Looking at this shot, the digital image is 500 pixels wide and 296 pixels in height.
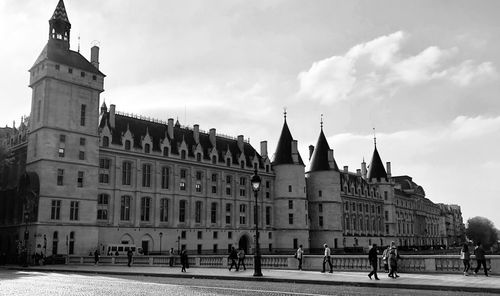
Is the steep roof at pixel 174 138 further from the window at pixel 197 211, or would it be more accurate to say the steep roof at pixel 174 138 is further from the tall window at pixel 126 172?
the window at pixel 197 211

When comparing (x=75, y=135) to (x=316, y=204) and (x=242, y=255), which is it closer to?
(x=242, y=255)

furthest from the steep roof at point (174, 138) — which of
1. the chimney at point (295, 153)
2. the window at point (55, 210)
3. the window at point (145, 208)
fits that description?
the window at point (55, 210)

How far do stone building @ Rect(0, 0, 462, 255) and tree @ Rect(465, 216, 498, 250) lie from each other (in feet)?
269

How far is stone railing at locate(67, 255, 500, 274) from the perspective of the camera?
975 inches

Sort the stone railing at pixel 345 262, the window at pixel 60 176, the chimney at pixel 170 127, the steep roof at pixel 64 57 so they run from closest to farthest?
1. the stone railing at pixel 345 262
2. the window at pixel 60 176
3. the steep roof at pixel 64 57
4. the chimney at pixel 170 127

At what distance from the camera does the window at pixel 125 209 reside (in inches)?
2331

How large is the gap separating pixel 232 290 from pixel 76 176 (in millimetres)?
40148

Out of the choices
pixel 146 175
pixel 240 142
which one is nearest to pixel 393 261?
pixel 146 175

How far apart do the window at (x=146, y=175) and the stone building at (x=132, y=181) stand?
0.12 meters

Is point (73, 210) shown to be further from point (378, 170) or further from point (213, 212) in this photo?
point (378, 170)

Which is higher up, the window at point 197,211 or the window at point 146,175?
the window at point 146,175

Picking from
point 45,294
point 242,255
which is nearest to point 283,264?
point 242,255

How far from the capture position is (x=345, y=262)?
2900 centimetres

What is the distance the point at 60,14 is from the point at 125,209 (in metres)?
23.6
